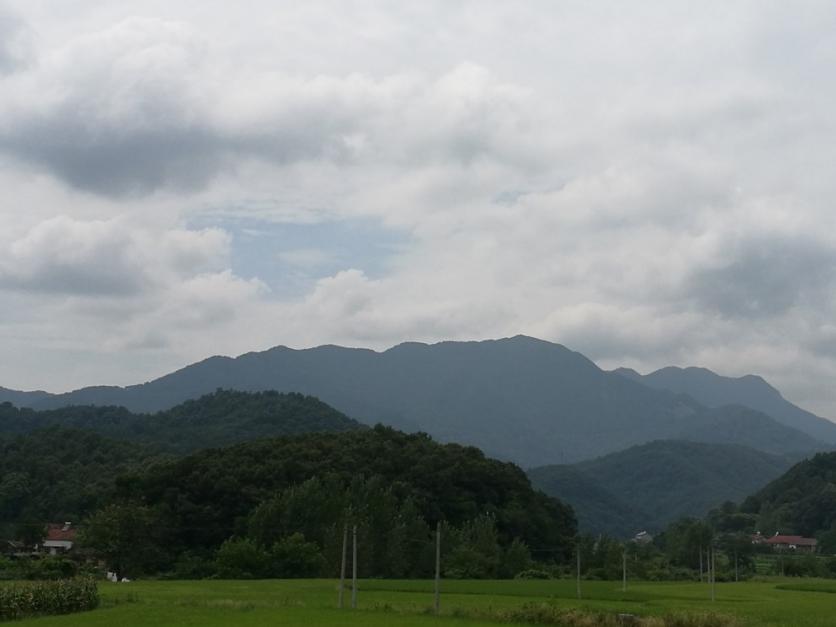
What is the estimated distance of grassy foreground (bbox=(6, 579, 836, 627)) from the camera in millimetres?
29906

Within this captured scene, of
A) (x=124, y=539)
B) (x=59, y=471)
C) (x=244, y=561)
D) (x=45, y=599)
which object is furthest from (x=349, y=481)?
(x=45, y=599)

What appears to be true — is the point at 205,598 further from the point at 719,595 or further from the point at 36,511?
the point at 36,511

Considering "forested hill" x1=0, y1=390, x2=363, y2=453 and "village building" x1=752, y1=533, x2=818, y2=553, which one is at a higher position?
"forested hill" x1=0, y1=390, x2=363, y2=453

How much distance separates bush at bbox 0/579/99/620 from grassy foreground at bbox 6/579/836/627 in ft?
2.91

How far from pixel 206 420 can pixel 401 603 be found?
122m

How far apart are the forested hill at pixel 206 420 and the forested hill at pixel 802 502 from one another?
55855 mm

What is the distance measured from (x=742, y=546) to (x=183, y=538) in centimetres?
5241

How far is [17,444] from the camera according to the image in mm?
107000

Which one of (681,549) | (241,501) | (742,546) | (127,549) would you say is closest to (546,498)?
(681,549)

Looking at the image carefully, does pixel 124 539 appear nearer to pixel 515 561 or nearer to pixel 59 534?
pixel 59 534

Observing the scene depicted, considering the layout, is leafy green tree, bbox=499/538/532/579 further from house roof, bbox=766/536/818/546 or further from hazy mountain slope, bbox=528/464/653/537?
hazy mountain slope, bbox=528/464/653/537

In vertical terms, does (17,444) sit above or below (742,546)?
above

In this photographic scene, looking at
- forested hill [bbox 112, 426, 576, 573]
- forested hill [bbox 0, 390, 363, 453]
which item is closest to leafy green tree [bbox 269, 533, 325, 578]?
forested hill [bbox 112, 426, 576, 573]

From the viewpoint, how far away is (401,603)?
36688 mm
